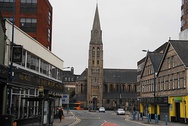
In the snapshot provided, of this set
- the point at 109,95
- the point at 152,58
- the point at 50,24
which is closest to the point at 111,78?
the point at 109,95

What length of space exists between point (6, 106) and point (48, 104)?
12.2 feet

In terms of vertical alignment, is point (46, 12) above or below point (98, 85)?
above

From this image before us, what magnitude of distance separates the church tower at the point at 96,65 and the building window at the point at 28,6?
224 ft

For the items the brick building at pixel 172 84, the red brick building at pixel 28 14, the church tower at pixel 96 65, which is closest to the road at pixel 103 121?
the brick building at pixel 172 84

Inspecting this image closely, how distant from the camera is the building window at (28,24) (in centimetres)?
5947

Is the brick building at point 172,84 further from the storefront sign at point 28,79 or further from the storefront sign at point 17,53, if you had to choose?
the storefront sign at point 17,53

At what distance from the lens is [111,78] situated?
139 m

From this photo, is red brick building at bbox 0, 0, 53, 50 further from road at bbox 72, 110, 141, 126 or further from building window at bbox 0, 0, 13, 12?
road at bbox 72, 110, 141, 126

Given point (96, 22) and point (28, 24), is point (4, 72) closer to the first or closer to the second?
point (28, 24)

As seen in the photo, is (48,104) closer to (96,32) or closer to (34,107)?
(34,107)

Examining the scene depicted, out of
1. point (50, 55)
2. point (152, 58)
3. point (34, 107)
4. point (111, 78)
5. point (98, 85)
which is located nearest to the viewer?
point (34, 107)

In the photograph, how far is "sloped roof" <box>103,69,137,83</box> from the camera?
13875 centimetres

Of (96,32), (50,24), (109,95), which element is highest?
(96,32)

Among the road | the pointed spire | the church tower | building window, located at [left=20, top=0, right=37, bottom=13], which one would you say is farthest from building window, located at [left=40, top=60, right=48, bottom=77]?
the pointed spire
